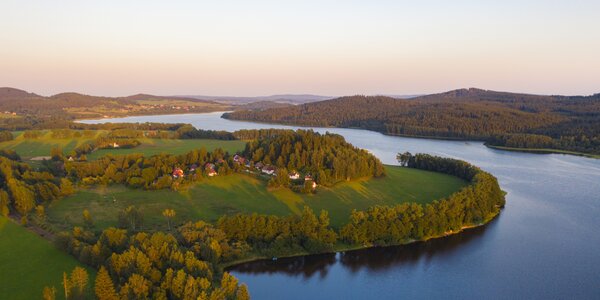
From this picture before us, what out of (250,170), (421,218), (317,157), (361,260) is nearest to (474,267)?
(421,218)

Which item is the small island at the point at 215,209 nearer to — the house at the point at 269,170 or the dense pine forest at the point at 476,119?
the house at the point at 269,170

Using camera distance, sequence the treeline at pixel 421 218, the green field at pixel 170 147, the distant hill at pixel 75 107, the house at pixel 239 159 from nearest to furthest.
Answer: the treeline at pixel 421 218 < the house at pixel 239 159 < the green field at pixel 170 147 < the distant hill at pixel 75 107

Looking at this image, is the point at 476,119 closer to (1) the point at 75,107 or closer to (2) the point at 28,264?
(2) the point at 28,264

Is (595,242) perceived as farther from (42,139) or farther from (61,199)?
(42,139)

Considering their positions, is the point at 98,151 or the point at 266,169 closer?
the point at 266,169

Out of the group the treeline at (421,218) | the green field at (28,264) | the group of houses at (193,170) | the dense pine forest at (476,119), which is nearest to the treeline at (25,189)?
the green field at (28,264)

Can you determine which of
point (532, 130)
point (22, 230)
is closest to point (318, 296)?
point (22, 230)

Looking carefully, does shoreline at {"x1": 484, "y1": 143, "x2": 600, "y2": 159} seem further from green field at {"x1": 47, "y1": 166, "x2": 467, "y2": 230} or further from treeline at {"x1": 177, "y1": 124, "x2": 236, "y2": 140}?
treeline at {"x1": 177, "y1": 124, "x2": 236, "y2": 140}
